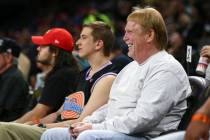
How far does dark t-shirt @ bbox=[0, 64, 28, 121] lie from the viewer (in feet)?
25.2

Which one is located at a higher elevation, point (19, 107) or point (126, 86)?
point (126, 86)

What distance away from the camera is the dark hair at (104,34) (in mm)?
6531

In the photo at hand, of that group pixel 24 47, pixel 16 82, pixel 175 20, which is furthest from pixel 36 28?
pixel 16 82

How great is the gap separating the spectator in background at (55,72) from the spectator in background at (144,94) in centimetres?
157

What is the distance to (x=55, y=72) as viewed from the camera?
731 centimetres

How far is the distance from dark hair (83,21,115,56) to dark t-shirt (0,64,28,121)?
1519 millimetres

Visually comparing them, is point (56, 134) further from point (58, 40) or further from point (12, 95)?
point (12, 95)

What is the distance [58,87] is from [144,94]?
2187mm

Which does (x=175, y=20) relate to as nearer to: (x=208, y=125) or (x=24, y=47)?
(x=24, y=47)

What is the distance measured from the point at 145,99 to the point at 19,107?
9.69 ft

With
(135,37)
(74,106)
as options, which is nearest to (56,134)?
(74,106)

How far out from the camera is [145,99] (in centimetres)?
511

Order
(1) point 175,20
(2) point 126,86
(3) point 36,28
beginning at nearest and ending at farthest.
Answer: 1. (2) point 126,86
2. (1) point 175,20
3. (3) point 36,28

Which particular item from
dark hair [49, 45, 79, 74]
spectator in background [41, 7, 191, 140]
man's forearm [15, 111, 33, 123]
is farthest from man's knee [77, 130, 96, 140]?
dark hair [49, 45, 79, 74]
